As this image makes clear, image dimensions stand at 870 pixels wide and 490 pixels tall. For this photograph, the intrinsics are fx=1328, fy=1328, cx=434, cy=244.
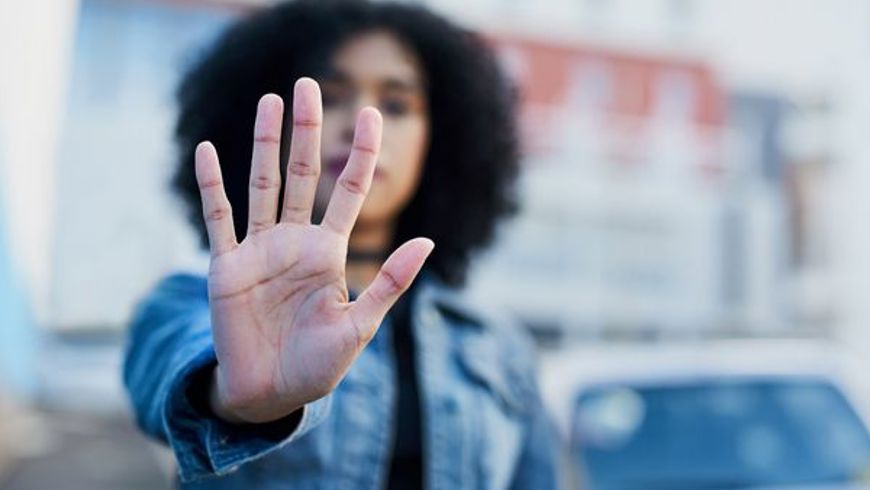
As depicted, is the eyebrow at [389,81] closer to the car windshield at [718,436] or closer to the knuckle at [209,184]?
the knuckle at [209,184]

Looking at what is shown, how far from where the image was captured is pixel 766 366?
4398 millimetres

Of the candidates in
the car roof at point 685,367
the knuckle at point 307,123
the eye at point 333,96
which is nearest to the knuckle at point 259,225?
the knuckle at point 307,123

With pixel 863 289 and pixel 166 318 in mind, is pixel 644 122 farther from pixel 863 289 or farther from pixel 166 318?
pixel 166 318

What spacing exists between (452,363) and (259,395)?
0.59 meters

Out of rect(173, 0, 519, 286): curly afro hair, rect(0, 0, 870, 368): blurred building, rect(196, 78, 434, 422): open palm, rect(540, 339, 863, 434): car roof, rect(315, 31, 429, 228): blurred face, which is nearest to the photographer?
rect(196, 78, 434, 422): open palm

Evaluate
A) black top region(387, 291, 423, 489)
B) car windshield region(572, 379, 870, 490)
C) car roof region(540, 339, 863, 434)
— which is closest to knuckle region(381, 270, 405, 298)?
black top region(387, 291, 423, 489)

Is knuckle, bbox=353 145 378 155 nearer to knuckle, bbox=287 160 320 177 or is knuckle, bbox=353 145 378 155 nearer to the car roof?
knuckle, bbox=287 160 320 177

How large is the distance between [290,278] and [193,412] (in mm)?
209

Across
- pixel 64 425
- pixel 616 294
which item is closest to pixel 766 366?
pixel 64 425

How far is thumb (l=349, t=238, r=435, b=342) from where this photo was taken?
1.35 metres

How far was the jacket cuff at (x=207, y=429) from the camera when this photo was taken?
4.66 feet

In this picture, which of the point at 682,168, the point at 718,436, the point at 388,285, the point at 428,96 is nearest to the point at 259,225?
the point at 388,285

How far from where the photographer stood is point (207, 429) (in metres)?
1.43

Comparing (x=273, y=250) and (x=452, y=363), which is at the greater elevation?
(x=273, y=250)
